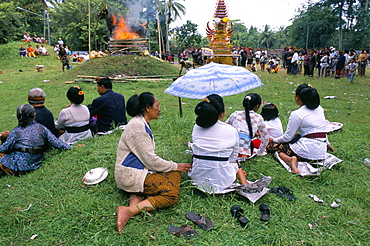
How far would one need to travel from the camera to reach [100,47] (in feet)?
111

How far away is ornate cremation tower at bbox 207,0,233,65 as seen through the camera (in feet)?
62.4

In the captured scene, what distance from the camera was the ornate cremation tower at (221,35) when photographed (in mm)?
19031

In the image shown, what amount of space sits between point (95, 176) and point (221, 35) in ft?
56.7

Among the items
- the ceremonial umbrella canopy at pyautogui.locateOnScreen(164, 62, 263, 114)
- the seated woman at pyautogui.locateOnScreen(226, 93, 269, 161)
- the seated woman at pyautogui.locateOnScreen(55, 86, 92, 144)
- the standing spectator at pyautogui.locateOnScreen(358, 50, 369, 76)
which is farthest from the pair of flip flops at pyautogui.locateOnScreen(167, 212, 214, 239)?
the standing spectator at pyautogui.locateOnScreen(358, 50, 369, 76)

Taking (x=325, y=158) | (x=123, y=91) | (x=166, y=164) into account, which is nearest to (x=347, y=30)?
(x=123, y=91)

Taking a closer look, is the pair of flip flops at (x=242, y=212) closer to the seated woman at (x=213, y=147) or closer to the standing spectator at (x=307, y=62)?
the seated woman at (x=213, y=147)

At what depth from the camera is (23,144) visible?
401 cm

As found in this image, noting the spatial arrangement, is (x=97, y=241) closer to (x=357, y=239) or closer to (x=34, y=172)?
(x=34, y=172)

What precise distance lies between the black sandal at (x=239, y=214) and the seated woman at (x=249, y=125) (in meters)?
1.22

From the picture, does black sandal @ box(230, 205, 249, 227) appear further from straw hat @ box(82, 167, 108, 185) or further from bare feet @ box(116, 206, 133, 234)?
straw hat @ box(82, 167, 108, 185)

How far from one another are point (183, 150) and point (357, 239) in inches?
107

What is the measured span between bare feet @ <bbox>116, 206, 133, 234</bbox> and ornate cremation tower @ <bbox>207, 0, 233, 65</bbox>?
17.3 meters

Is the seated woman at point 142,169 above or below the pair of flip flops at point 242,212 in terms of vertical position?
above

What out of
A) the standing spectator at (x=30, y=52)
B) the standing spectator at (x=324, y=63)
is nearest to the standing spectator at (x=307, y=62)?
the standing spectator at (x=324, y=63)
